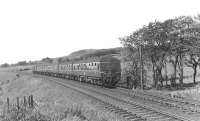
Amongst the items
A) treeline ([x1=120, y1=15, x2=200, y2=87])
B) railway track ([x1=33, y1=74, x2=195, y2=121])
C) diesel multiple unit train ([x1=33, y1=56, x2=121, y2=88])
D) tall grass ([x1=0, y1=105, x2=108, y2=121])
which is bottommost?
railway track ([x1=33, y1=74, x2=195, y2=121])

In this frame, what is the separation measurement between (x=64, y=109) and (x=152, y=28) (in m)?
15.5

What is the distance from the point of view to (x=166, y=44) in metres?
25.4

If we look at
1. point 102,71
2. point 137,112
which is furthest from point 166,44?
point 137,112

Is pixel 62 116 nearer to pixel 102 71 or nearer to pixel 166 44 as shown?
pixel 102 71

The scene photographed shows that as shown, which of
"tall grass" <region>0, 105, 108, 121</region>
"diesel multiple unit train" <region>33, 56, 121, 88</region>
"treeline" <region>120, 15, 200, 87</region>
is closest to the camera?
"tall grass" <region>0, 105, 108, 121</region>

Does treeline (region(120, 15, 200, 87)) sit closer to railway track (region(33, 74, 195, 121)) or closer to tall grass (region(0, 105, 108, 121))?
railway track (region(33, 74, 195, 121))

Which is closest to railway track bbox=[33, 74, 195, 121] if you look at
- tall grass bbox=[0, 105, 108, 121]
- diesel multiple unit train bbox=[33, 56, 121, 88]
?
tall grass bbox=[0, 105, 108, 121]

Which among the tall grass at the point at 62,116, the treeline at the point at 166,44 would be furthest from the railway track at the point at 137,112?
the treeline at the point at 166,44

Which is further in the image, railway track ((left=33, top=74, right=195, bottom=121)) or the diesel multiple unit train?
the diesel multiple unit train

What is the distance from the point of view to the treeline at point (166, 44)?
79.2 ft

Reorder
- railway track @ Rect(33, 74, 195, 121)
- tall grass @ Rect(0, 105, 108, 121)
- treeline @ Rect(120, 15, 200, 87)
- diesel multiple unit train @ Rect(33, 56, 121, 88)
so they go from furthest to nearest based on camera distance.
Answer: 1. diesel multiple unit train @ Rect(33, 56, 121, 88)
2. treeline @ Rect(120, 15, 200, 87)
3. railway track @ Rect(33, 74, 195, 121)
4. tall grass @ Rect(0, 105, 108, 121)

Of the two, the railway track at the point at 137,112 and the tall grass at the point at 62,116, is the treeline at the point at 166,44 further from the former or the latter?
the tall grass at the point at 62,116

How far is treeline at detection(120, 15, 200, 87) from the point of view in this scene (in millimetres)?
24125

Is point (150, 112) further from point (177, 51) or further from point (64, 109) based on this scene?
point (177, 51)
